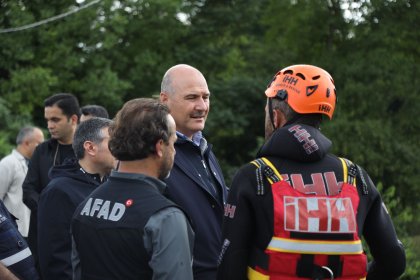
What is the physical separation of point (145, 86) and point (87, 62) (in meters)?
2.69

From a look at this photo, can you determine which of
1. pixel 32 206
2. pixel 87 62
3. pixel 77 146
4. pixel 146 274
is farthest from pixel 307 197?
pixel 87 62

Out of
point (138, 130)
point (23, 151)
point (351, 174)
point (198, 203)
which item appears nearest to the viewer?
point (138, 130)

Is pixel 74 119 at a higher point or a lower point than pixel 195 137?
higher

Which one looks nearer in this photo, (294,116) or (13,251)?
(294,116)

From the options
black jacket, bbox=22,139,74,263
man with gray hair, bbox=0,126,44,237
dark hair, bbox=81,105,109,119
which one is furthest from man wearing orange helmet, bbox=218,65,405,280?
man with gray hair, bbox=0,126,44,237

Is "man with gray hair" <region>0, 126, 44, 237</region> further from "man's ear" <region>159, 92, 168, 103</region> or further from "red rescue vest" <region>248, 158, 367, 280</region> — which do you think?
"red rescue vest" <region>248, 158, 367, 280</region>

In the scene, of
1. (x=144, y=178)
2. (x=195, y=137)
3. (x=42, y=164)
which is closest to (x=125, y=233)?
(x=144, y=178)

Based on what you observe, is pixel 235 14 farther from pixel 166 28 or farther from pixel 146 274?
pixel 146 274

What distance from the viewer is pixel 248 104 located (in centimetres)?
3212

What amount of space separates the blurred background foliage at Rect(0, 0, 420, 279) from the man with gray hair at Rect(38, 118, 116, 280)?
56.9 ft

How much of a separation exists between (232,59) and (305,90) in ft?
92.3

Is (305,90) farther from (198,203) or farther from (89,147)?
(89,147)

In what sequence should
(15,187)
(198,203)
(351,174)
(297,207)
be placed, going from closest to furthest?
(297,207) < (351,174) < (198,203) < (15,187)

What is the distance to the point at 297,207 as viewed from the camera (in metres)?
3.78
